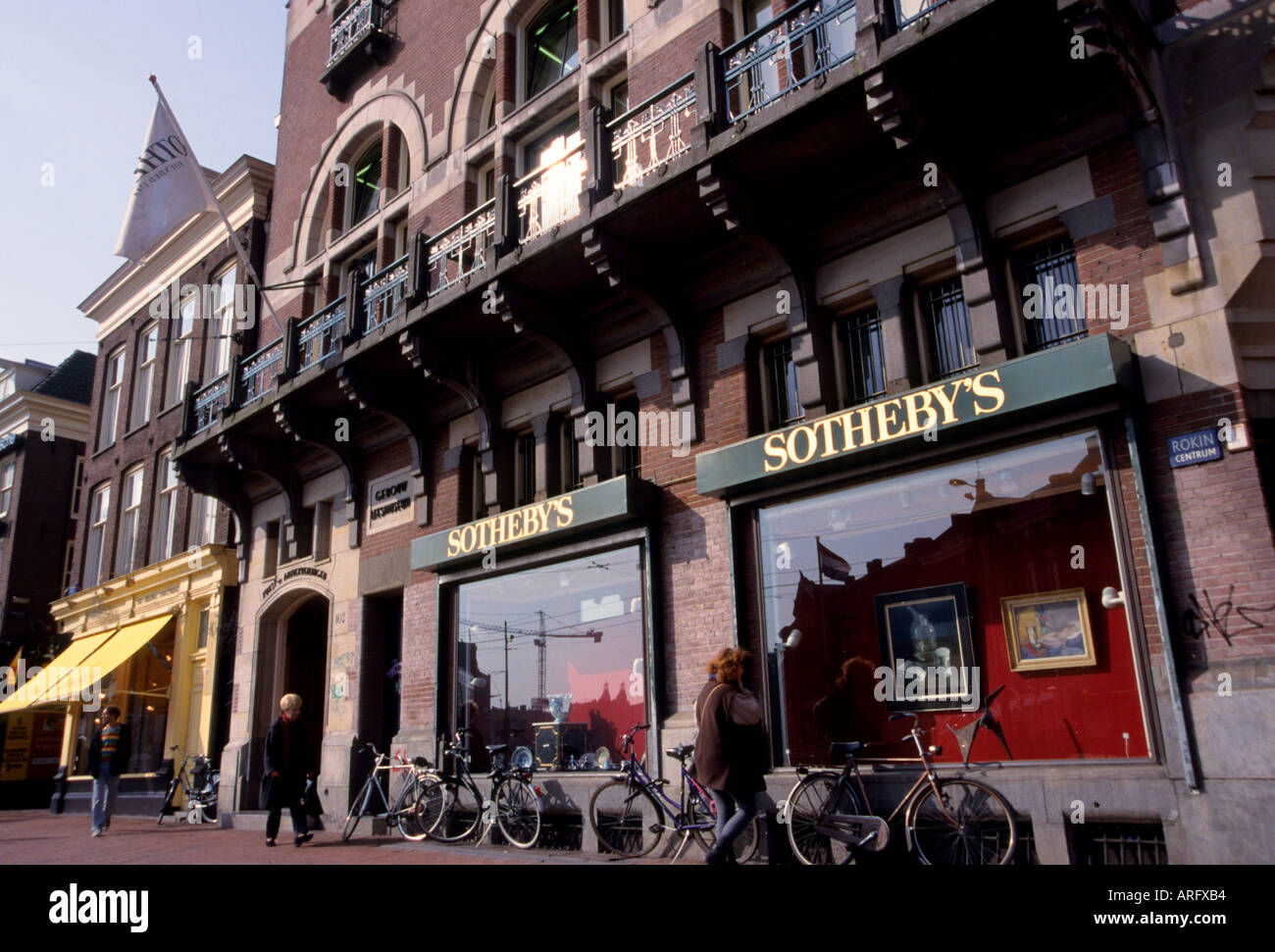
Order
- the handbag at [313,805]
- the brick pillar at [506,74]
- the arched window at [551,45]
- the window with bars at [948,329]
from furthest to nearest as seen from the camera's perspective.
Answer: the brick pillar at [506,74], the arched window at [551,45], the handbag at [313,805], the window with bars at [948,329]

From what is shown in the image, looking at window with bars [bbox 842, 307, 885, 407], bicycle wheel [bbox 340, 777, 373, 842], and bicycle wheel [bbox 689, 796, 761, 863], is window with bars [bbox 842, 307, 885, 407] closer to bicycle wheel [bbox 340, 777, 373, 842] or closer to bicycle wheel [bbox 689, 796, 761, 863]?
bicycle wheel [bbox 689, 796, 761, 863]

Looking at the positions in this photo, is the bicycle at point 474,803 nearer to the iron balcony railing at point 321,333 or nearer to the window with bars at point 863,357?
the window with bars at point 863,357

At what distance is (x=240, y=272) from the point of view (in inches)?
828

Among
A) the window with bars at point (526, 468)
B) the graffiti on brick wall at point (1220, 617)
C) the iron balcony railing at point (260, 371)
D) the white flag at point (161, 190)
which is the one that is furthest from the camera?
the iron balcony railing at point (260, 371)

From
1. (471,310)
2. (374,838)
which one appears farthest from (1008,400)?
(374,838)

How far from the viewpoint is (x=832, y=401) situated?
32.1 ft

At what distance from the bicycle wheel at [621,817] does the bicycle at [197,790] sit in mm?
10355

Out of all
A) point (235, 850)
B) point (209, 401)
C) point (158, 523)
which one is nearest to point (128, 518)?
point (158, 523)

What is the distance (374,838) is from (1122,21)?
1224cm

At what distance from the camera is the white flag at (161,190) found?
16.3m

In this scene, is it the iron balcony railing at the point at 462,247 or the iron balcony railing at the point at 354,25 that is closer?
the iron balcony railing at the point at 462,247

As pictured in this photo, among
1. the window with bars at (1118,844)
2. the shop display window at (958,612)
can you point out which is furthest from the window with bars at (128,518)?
the window with bars at (1118,844)

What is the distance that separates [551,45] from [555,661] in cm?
972
